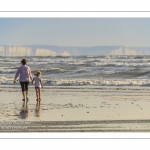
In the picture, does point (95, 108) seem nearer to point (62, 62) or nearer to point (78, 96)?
point (78, 96)

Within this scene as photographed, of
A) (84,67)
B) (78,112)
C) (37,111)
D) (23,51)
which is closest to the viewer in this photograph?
(78,112)

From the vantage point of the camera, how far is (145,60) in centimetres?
3450

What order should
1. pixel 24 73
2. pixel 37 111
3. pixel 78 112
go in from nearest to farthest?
pixel 78 112 → pixel 37 111 → pixel 24 73

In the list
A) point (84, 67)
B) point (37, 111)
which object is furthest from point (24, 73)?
point (84, 67)

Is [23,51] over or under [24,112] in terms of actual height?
over

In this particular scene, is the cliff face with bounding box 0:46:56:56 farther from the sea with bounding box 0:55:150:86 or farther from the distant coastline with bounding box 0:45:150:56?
the sea with bounding box 0:55:150:86

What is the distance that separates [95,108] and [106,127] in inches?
94.0

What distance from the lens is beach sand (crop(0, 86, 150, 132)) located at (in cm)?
878

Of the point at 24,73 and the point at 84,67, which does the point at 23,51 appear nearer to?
the point at 24,73

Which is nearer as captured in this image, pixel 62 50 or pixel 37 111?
pixel 37 111

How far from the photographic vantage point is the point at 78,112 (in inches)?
413

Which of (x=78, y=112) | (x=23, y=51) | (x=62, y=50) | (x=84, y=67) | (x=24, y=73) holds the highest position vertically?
(x=84, y=67)

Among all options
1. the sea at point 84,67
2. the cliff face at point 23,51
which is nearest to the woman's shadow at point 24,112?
the cliff face at point 23,51

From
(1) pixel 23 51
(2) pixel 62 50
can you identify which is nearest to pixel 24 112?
(2) pixel 62 50
